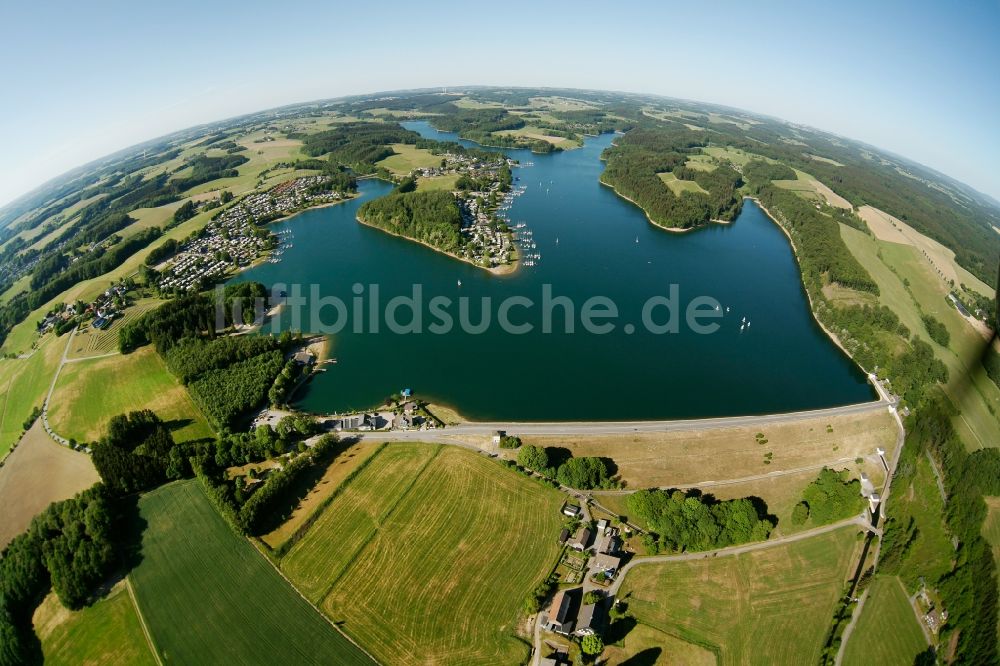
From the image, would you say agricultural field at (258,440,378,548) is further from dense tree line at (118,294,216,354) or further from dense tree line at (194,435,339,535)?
dense tree line at (118,294,216,354)

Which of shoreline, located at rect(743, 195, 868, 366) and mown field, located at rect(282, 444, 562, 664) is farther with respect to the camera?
shoreline, located at rect(743, 195, 868, 366)

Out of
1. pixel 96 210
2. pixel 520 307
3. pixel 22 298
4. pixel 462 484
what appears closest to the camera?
pixel 462 484

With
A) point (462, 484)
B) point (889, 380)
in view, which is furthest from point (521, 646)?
point (889, 380)

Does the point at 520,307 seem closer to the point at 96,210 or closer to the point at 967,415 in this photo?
the point at 967,415

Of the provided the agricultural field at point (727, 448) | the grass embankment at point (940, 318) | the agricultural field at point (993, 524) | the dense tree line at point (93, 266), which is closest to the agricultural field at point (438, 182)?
the dense tree line at point (93, 266)

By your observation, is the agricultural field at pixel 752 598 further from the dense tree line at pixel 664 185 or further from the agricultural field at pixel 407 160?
the agricultural field at pixel 407 160

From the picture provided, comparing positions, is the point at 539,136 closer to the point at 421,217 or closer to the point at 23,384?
the point at 421,217

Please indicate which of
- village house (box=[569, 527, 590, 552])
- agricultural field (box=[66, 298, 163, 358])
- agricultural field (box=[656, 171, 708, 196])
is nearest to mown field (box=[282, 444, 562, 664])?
village house (box=[569, 527, 590, 552])
